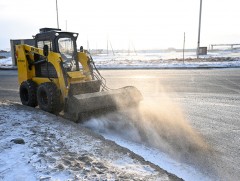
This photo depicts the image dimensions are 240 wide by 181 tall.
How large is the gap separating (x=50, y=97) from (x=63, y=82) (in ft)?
1.78

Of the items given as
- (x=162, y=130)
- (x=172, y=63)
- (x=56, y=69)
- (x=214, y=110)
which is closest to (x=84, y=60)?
(x=56, y=69)

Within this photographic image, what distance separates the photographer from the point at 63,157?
171 inches

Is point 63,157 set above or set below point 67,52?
below

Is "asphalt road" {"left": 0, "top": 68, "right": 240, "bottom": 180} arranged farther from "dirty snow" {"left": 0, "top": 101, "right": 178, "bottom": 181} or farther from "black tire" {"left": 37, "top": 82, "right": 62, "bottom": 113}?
"black tire" {"left": 37, "top": 82, "right": 62, "bottom": 113}

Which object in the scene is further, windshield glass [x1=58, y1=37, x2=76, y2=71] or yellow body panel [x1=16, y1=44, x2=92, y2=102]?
windshield glass [x1=58, y1=37, x2=76, y2=71]

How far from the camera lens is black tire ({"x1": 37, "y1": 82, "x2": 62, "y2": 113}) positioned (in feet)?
23.5

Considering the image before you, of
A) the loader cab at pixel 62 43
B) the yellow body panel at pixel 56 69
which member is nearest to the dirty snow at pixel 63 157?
the yellow body panel at pixel 56 69

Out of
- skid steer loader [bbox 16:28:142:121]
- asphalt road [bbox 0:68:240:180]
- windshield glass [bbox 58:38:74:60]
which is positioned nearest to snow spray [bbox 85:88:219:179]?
asphalt road [bbox 0:68:240:180]

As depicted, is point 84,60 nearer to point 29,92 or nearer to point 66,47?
point 66,47


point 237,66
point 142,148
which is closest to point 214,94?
point 142,148

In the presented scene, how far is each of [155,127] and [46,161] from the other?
10.6ft

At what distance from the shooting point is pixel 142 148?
5.42m

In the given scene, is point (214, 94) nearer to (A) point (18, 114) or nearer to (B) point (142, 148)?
(B) point (142, 148)

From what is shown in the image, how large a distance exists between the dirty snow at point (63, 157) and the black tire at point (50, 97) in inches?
39.7
